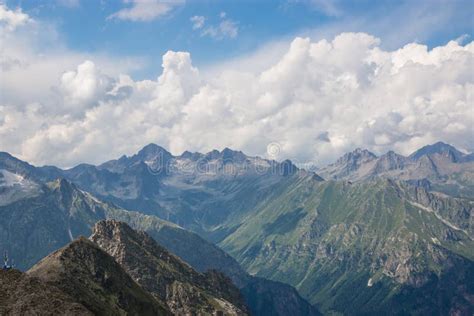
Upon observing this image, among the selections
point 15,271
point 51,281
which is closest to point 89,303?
point 51,281

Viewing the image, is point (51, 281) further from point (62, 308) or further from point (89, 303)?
point (62, 308)

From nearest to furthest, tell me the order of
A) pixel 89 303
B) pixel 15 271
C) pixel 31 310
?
pixel 31 310, pixel 15 271, pixel 89 303

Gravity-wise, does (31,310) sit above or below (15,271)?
below

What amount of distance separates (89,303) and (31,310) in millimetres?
88079

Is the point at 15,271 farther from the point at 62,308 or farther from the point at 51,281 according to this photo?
the point at 51,281

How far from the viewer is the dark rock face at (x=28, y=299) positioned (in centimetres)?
10156

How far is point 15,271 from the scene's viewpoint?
11044 cm

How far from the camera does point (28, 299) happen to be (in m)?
104

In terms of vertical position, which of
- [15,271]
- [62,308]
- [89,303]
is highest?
[15,271]

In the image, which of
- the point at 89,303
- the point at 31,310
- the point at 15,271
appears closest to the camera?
the point at 31,310

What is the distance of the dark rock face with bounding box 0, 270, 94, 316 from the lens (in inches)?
3999

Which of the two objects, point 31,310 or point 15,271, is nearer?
point 31,310

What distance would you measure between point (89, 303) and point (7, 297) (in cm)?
8766

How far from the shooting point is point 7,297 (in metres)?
103
